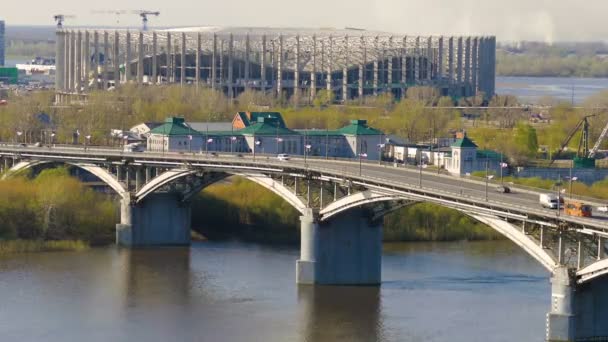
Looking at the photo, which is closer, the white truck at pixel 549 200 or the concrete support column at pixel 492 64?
the white truck at pixel 549 200

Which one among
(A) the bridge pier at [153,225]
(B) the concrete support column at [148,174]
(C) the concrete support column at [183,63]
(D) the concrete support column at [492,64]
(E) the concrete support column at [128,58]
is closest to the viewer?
(A) the bridge pier at [153,225]

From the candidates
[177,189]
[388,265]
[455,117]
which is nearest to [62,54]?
[455,117]

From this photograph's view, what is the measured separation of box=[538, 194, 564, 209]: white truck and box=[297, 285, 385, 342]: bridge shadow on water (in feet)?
20.8

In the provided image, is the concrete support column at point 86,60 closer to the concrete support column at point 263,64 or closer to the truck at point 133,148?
the concrete support column at point 263,64

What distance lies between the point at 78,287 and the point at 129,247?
1311cm

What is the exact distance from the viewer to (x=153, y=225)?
267 ft

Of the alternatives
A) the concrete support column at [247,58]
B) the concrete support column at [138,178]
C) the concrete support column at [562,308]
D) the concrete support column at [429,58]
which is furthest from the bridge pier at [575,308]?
the concrete support column at [429,58]

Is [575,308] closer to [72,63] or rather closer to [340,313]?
[340,313]

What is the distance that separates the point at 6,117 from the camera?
383 feet

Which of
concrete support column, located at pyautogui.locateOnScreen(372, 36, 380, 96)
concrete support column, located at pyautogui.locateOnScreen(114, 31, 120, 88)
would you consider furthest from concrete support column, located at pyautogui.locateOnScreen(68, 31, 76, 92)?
concrete support column, located at pyautogui.locateOnScreen(372, 36, 380, 96)

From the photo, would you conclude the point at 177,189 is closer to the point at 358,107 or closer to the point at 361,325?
the point at 361,325

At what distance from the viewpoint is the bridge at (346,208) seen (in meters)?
54.9

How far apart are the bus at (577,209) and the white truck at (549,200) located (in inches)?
31.2

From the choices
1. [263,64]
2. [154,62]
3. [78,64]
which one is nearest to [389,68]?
[263,64]
